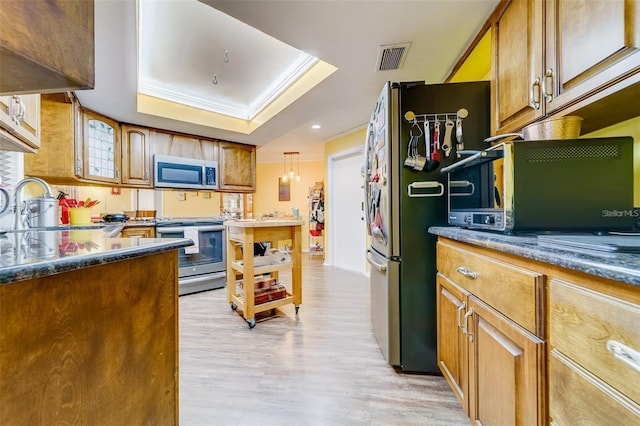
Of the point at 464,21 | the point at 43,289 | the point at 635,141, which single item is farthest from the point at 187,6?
the point at 635,141

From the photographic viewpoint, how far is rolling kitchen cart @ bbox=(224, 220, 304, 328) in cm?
226

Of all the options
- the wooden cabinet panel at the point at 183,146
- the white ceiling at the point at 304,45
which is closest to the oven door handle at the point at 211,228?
the wooden cabinet panel at the point at 183,146

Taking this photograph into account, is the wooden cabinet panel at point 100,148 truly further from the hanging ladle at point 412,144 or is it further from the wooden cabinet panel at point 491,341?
the wooden cabinet panel at point 491,341

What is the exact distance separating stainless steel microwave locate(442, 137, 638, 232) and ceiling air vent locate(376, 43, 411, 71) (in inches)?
51.4

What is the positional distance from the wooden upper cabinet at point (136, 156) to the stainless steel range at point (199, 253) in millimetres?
650

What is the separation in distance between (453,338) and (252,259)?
64.5 inches

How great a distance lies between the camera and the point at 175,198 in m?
3.67

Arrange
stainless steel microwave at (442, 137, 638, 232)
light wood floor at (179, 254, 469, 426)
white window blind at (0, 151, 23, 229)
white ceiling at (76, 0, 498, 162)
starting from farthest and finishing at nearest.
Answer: white window blind at (0, 151, 23, 229) < white ceiling at (76, 0, 498, 162) < light wood floor at (179, 254, 469, 426) < stainless steel microwave at (442, 137, 638, 232)

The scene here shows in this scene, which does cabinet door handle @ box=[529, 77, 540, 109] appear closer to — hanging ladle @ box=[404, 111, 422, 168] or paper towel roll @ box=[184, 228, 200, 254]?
hanging ladle @ box=[404, 111, 422, 168]

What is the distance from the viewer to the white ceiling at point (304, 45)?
148cm

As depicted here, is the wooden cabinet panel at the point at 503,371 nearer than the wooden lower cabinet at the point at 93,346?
No

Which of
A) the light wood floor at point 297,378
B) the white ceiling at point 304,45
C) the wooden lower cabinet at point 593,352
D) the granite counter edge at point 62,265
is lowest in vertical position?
the light wood floor at point 297,378

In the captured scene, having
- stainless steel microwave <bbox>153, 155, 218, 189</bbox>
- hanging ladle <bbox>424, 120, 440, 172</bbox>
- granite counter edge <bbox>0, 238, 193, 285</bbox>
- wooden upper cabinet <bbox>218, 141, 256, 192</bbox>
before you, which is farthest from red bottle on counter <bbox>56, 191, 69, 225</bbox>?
hanging ladle <bbox>424, 120, 440, 172</bbox>

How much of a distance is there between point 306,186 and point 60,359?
598cm
